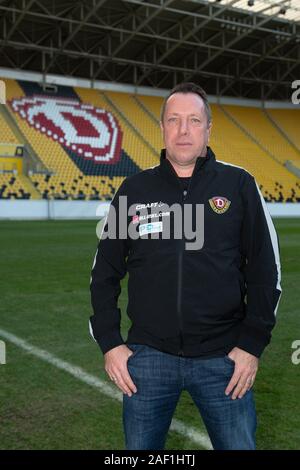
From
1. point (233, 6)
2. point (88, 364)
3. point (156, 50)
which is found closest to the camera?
point (88, 364)

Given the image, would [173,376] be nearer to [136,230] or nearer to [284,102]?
[136,230]

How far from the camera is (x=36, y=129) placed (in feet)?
102

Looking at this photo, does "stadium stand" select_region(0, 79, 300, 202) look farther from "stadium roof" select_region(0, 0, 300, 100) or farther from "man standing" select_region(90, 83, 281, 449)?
"man standing" select_region(90, 83, 281, 449)

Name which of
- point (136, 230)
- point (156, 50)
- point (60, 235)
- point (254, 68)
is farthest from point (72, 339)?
point (254, 68)

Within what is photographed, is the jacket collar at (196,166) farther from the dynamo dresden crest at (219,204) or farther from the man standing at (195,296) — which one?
the dynamo dresden crest at (219,204)

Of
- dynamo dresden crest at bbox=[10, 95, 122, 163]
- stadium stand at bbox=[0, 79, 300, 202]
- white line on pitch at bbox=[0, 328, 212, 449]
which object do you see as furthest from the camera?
dynamo dresden crest at bbox=[10, 95, 122, 163]

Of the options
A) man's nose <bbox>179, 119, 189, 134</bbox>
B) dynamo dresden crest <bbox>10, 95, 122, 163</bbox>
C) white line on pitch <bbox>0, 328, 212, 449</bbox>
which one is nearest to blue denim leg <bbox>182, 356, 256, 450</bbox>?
man's nose <bbox>179, 119, 189, 134</bbox>

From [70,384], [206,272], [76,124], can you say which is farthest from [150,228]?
[76,124]

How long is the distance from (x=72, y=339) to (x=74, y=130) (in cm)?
2849

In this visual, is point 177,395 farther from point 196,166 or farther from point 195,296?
point 196,166

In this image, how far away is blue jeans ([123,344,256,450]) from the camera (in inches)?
72.8

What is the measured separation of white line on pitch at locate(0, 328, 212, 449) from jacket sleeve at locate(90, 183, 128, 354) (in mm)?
1294

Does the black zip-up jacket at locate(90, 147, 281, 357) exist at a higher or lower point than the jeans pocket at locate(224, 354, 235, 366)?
higher

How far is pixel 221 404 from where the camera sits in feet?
6.07
